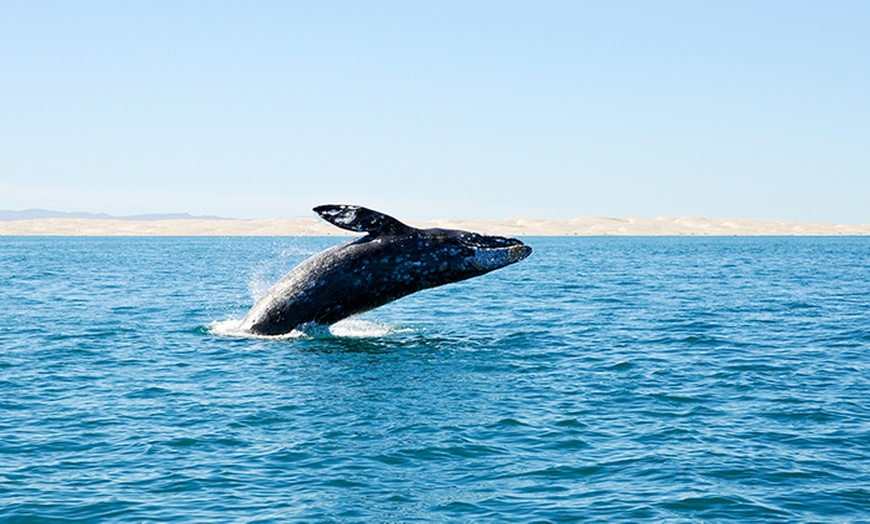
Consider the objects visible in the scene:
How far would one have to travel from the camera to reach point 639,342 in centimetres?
2348

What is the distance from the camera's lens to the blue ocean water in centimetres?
1047

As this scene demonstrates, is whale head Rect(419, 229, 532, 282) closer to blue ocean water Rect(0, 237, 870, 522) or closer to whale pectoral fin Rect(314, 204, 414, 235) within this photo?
whale pectoral fin Rect(314, 204, 414, 235)

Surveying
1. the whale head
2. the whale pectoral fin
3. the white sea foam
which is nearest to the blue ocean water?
the white sea foam

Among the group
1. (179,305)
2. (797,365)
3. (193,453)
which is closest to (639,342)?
(797,365)

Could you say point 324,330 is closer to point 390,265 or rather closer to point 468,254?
point 390,265

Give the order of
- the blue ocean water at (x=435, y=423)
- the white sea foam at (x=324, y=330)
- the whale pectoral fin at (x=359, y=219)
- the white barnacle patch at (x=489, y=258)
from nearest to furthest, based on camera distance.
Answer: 1. the blue ocean water at (x=435, y=423)
2. the whale pectoral fin at (x=359, y=219)
3. the white barnacle patch at (x=489, y=258)
4. the white sea foam at (x=324, y=330)

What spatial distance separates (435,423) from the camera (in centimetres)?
1384

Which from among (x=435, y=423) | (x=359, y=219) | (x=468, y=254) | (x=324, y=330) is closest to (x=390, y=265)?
(x=468, y=254)

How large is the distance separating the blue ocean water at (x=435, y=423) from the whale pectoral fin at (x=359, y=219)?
286 cm

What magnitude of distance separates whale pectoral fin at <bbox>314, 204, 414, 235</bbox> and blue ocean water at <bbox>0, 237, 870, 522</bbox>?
9.38 feet

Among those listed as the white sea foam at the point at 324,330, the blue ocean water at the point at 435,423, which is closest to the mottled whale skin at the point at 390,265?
the white sea foam at the point at 324,330

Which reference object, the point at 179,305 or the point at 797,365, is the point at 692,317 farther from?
the point at 179,305

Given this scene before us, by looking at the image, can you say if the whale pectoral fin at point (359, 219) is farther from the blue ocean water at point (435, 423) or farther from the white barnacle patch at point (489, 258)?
the blue ocean water at point (435, 423)

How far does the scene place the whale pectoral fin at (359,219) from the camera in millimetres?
17331
